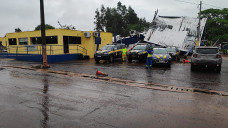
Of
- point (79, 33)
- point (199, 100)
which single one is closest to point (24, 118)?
point (199, 100)

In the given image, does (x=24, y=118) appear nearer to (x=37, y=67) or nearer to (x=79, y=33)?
(x=37, y=67)

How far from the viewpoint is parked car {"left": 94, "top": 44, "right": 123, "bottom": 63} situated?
17.1 m

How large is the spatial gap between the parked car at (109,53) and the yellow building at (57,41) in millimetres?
5161

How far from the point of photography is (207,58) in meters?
11.1

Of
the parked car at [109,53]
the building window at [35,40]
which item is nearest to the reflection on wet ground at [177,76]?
the parked car at [109,53]

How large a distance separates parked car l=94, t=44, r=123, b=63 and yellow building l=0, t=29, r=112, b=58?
5.16 m

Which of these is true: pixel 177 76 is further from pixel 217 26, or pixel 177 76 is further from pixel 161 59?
pixel 217 26

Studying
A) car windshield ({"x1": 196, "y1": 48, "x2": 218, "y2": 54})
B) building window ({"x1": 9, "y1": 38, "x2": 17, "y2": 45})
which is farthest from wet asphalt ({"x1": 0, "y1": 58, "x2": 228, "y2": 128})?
building window ({"x1": 9, "y1": 38, "x2": 17, "y2": 45})

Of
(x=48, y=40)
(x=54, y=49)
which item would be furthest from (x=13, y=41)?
(x=54, y=49)

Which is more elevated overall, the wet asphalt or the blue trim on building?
the blue trim on building

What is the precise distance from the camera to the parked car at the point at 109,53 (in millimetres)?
17066

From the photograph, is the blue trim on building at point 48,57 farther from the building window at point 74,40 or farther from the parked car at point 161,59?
the parked car at point 161,59

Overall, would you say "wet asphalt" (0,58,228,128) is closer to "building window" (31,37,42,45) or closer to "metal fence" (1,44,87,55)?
"metal fence" (1,44,87,55)

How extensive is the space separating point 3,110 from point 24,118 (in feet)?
3.26
